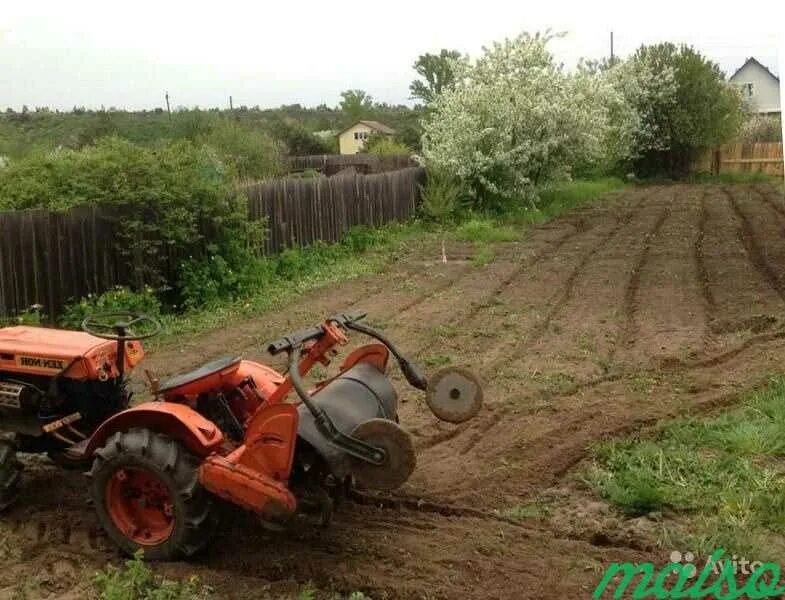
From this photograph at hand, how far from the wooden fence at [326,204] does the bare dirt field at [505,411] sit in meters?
2.10

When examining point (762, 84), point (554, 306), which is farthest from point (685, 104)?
point (762, 84)

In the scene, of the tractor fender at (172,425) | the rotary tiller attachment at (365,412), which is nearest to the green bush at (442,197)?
the rotary tiller attachment at (365,412)

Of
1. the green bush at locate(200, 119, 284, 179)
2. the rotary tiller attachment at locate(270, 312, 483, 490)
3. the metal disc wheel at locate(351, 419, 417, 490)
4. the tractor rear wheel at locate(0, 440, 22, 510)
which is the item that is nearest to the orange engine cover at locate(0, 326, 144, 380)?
the tractor rear wheel at locate(0, 440, 22, 510)

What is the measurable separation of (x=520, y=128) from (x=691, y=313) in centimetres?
1308

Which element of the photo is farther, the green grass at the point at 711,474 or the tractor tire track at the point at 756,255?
the tractor tire track at the point at 756,255

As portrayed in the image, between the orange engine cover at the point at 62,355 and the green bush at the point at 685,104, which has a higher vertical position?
the green bush at the point at 685,104

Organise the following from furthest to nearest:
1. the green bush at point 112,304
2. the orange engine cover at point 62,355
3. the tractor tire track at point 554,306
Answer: the green bush at point 112,304 < the tractor tire track at point 554,306 < the orange engine cover at point 62,355

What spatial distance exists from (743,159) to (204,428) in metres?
40.5

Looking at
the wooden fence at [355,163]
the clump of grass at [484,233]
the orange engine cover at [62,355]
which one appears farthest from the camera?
the wooden fence at [355,163]

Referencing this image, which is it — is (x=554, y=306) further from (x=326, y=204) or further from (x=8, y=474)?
(x=8, y=474)

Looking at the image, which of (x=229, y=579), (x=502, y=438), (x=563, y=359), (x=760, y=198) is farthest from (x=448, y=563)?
(x=760, y=198)

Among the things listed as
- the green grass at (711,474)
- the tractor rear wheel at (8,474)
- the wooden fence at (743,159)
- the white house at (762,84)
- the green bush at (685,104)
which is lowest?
the green grass at (711,474)

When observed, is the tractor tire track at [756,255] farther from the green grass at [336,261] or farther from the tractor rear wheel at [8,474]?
the tractor rear wheel at [8,474]

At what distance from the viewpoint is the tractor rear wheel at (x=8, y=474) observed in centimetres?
516
